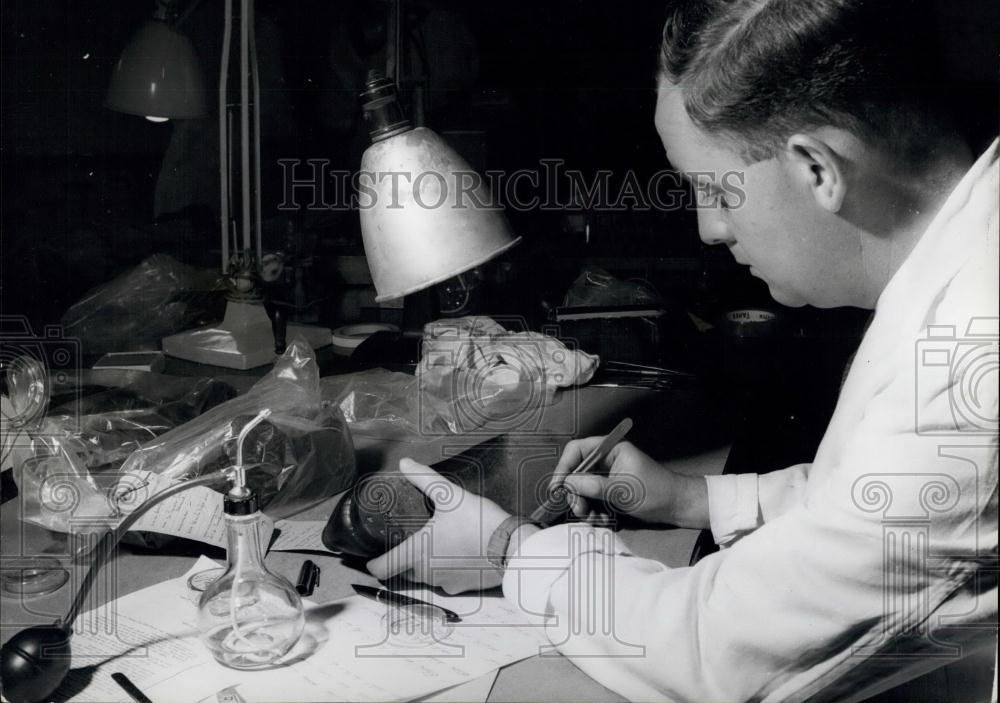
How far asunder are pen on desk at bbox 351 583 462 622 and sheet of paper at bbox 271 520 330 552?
0.08 m

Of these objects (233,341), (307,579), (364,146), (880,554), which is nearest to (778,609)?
(880,554)

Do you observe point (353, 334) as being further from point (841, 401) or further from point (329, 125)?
point (841, 401)

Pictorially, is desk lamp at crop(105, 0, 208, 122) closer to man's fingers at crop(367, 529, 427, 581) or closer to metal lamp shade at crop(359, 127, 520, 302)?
metal lamp shade at crop(359, 127, 520, 302)

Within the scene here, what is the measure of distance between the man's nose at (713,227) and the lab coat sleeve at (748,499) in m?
0.27

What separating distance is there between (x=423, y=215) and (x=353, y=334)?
2.39 ft

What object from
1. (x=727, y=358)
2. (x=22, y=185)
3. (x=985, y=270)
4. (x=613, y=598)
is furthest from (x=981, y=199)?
(x=22, y=185)

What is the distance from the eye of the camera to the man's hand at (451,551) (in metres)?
0.82

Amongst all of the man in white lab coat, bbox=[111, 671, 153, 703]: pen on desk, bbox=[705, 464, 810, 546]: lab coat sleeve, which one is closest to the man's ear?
the man in white lab coat

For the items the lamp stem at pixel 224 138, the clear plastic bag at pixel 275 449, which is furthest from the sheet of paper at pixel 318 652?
the lamp stem at pixel 224 138

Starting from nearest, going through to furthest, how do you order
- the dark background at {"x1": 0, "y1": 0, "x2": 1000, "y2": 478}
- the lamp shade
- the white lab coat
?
the white lab coat → the dark background at {"x1": 0, "y1": 0, "x2": 1000, "y2": 478} → the lamp shade

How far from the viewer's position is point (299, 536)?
92 centimetres

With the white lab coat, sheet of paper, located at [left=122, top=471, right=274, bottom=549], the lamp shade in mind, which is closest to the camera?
the white lab coat

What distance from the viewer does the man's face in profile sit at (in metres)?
0.75

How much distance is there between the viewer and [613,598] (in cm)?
75
